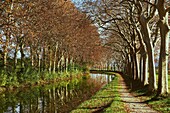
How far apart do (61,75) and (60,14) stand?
63.4 ft

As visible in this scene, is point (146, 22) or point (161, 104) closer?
point (161, 104)

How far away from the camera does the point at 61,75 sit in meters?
56.2

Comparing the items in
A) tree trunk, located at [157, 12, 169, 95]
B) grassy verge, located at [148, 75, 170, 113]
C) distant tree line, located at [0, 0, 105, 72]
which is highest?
distant tree line, located at [0, 0, 105, 72]

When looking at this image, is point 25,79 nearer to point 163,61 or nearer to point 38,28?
point 38,28

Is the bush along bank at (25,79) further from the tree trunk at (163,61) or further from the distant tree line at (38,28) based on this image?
the tree trunk at (163,61)

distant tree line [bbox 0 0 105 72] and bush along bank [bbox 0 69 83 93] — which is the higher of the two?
distant tree line [bbox 0 0 105 72]

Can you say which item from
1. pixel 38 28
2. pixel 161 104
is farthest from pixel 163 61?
pixel 38 28

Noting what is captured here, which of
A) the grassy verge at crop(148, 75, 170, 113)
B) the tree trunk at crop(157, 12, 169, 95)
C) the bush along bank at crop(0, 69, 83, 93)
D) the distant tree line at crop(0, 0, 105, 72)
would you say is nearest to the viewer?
the grassy verge at crop(148, 75, 170, 113)

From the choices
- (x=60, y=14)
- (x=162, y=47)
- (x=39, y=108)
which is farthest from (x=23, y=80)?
(x=162, y=47)

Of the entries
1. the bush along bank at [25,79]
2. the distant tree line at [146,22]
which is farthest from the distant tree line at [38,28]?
the distant tree line at [146,22]

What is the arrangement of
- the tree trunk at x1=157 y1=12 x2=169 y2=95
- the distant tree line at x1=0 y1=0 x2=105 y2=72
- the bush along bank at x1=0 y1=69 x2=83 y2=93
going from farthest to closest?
the bush along bank at x1=0 y1=69 x2=83 y2=93 → the distant tree line at x1=0 y1=0 x2=105 y2=72 → the tree trunk at x1=157 y1=12 x2=169 y2=95

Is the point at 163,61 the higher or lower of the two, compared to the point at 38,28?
lower

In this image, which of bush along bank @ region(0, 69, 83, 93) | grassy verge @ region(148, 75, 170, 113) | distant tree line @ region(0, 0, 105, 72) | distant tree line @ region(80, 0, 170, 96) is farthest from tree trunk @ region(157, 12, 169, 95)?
bush along bank @ region(0, 69, 83, 93)

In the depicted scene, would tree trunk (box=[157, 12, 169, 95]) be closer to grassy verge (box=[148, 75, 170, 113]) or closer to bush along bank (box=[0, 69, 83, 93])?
grassy verge (box=[148, 75, 170, 113])
